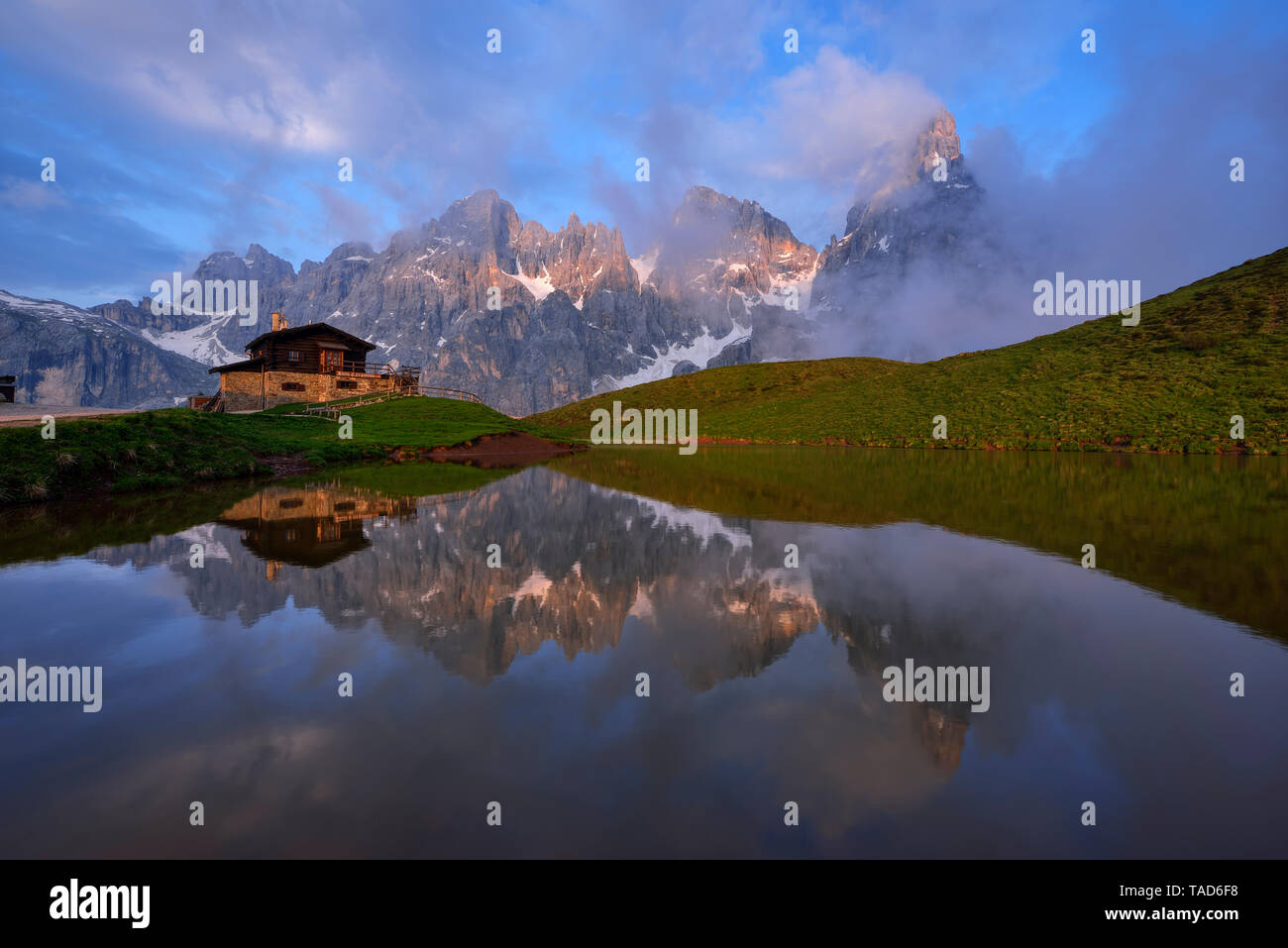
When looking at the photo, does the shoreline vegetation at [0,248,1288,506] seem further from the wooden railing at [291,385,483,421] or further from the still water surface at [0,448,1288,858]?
the still water surface at [0,448,1288,858]

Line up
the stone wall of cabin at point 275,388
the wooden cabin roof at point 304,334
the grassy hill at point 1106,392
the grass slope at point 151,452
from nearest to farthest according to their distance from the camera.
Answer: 1. the grass slope at point 151,452
2. the grassy hill at point 1106,392
3. the stone wall of cabin at point 275,388
4. the wooden cabin roof at point 304,334

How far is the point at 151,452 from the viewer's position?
82.2 feet

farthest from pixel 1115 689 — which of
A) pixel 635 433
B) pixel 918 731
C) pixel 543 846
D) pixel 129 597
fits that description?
pixel 635 433

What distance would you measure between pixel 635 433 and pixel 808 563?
103590 mm

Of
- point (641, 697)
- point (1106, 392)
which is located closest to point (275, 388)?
point (641, 697)

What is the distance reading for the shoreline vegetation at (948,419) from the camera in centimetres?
2425

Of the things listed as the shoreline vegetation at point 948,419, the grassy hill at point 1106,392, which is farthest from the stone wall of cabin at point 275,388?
the grassy hill at point 1106,392

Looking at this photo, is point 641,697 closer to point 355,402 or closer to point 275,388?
point 355,402

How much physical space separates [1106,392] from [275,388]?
99.3 m

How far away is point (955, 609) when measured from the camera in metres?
9.09

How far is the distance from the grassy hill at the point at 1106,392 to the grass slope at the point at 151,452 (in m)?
58.8

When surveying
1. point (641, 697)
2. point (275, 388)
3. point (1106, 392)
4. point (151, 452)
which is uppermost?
point (275, 388)

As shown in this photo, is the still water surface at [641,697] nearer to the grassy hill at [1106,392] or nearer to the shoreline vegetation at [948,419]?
the shoreline vegetation at [948,419]

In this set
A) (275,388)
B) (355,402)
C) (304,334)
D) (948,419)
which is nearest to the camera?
(355,402)
